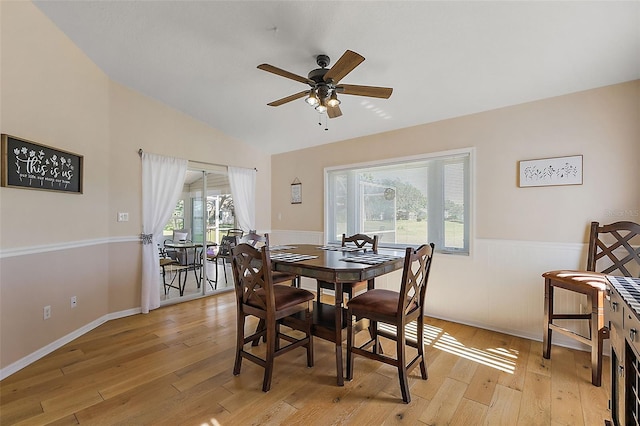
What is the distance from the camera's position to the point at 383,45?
2348mm

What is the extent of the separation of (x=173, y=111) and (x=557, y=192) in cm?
450

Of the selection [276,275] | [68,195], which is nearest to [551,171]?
[276,275]

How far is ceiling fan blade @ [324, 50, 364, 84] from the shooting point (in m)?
1.80

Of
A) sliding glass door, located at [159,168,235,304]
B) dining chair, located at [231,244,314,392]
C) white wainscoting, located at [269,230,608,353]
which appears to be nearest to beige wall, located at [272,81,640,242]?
white wainscoting, located at [269,230,608,353]

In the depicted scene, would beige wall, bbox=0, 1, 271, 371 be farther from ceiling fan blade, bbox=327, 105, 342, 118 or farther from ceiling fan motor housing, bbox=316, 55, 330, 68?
ceiling fan blade, bbox=327, 105, 342, 118

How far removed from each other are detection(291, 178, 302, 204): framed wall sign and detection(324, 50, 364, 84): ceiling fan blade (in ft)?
9.15

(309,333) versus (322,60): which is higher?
(322,60)

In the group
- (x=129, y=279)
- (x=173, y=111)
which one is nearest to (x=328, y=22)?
(x=173, y=111)

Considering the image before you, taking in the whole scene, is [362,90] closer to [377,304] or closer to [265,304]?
[377,304]

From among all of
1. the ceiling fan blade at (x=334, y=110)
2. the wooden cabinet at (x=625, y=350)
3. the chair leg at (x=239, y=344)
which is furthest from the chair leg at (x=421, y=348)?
the ceiling fan blade at (x=334, y=110)

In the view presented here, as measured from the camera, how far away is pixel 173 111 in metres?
3.93

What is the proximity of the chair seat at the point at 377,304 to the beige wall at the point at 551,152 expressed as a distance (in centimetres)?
160

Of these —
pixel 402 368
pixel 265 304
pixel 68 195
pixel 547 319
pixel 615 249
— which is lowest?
pixel 402 368

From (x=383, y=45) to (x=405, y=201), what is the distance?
6.53ft
